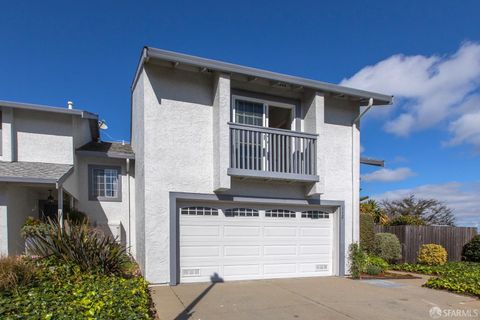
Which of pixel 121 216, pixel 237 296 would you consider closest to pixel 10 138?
pixel 121 216

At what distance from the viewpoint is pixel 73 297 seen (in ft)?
18.2

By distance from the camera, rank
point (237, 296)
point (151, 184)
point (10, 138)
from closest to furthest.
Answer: point (237, 296)
point (151, 184)
point (10, 138)

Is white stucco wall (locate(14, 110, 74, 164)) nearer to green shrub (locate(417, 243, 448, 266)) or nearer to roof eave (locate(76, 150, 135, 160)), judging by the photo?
roof eave (locate(76, 150, 135, 160))

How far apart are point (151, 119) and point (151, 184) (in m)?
1.64

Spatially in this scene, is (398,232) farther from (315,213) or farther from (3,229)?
(3,229)

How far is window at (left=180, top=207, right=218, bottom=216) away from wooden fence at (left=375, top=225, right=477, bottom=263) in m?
8.76

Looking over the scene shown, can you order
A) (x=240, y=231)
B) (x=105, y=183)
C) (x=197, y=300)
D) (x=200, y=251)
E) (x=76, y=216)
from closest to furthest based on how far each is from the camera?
(x=197, y=300) → (x=200, y=251) → (x=240, y=231) → (x=76, y=216) → (x=105, y=183)

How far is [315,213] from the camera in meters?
10.1

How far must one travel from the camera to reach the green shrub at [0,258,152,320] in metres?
4.80

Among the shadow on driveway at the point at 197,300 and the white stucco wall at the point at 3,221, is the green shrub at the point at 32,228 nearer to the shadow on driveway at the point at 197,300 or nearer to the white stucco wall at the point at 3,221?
the white stucco wall at the point at 3,221

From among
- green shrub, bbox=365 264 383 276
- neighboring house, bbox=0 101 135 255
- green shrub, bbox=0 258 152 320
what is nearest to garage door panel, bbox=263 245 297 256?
green shrub, bbox=365 264 383 276

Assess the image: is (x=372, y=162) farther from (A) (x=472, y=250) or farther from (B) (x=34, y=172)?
(B) (x=34, y=172)

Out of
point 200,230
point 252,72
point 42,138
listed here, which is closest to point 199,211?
point 200,230

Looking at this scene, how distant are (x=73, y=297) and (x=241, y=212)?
186 inches
